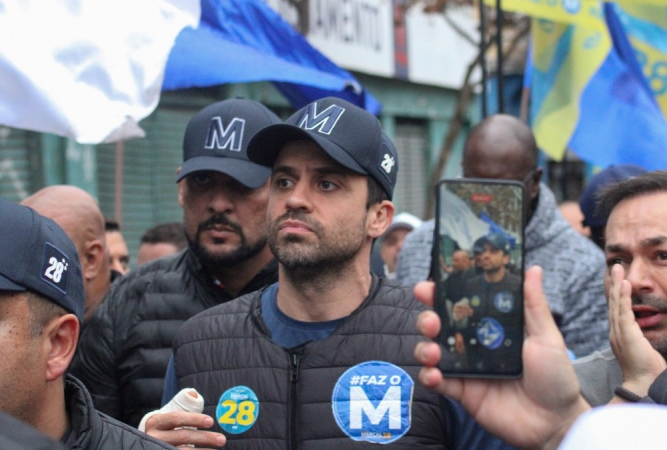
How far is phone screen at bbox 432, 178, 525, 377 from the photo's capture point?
2.26 m

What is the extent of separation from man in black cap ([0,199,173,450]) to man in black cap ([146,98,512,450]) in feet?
0.73

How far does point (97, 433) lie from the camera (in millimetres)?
2703

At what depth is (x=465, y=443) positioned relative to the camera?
2980mm

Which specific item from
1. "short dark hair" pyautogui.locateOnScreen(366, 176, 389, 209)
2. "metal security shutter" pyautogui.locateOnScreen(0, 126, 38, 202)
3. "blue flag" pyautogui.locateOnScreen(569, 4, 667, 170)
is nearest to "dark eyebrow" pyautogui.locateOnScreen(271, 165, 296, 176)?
"short dark hair" pyautogui.locateOnScreen(366, 176, 389, 209)

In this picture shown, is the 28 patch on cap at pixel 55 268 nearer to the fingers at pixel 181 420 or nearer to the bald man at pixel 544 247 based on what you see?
the fingers at pixel 181 420

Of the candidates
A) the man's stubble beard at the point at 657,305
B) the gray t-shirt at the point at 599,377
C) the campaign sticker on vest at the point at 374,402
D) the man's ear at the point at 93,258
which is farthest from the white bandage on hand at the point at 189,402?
the man's ear at the point at 93,258

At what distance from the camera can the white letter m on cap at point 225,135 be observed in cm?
431

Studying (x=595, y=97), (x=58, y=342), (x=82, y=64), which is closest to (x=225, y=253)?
(x=82, y=64)

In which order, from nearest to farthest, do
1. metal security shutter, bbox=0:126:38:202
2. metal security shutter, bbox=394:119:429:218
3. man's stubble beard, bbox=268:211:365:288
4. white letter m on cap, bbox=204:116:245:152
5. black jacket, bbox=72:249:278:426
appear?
man's stubble beard, bbox=268:211:365:288, black jacket, bbox=72:249:278:426, white letter m on cap, bbox=204:116:245:152, metal security shutter, bbox=0:126:38:202, metal security shutter, bbox=394:119:429:218

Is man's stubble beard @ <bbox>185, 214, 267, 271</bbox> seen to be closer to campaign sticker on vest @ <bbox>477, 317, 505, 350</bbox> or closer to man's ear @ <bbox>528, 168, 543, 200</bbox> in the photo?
man's ear @ <bbox>528, 168, 543, 200</bbox>

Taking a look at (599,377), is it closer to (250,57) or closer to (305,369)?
(305,369)

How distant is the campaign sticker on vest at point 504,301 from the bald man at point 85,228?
280 centimetres

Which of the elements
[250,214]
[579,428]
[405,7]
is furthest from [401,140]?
[579,428]

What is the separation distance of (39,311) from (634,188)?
79.3 inches
